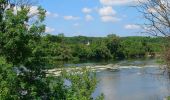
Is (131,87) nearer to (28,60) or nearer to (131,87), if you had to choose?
(131,87)

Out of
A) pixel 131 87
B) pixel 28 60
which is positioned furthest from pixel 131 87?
pixel 28 60

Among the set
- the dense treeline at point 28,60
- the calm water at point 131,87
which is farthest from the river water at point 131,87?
the dense treeline at point 28,60

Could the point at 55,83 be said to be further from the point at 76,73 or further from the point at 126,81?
the point at 126,81

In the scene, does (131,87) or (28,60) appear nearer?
(28,60)

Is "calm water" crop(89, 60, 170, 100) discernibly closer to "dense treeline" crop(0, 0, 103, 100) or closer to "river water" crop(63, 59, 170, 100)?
"river water" crop(63, 59, 170, 100)

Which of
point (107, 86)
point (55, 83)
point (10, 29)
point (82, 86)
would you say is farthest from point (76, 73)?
point (107, 86)

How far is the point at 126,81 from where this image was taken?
43.6m

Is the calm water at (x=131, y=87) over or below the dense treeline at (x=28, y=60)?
below

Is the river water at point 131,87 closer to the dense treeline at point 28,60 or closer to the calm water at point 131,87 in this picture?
the calm water at point 131,87

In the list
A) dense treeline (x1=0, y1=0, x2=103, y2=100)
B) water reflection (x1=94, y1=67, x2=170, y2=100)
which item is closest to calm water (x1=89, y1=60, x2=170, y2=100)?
water reflection (x1=94, y1=67, x2=170, y2=100)

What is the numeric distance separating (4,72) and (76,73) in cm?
207

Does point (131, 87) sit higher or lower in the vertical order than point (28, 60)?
Answer: lower

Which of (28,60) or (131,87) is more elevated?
(28,60)

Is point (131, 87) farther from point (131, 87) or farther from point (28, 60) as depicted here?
point (28, 60)
